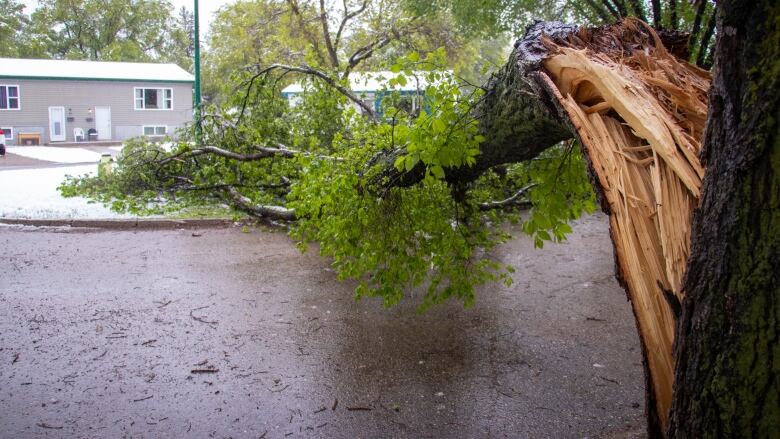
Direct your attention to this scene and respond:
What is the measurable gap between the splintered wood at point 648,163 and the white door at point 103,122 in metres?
30.9

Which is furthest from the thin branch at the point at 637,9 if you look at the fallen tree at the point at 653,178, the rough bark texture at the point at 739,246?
the rough bark texture at the point at 739,246

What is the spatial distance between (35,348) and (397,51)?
17.4 metres

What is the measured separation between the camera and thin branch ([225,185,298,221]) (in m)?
9.82

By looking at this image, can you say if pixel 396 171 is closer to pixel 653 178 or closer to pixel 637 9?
pixel 653 178

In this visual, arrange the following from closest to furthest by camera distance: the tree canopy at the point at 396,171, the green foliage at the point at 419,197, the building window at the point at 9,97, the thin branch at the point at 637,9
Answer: the green foliage at the point at 419,197
the tree canopy at the point at 396,171
the thin branch at the point at 637,9
the building window at the point at 9,97

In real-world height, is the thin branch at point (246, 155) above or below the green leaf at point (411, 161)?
below

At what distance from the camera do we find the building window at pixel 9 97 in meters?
27.3

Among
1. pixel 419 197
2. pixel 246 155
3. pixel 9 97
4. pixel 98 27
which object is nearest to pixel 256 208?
pixel 246 155

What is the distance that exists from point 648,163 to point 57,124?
31.4 meters

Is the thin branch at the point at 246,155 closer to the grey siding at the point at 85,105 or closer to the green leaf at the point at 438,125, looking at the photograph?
the green leaf at the point at 438,125

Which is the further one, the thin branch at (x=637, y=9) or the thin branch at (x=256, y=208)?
the thin branch at (x=256, y=208)

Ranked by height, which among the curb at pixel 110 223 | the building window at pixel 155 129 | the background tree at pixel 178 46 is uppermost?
the background tree at pixel 178 46

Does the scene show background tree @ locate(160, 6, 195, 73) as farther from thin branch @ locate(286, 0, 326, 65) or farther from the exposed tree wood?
the exposed tree wood

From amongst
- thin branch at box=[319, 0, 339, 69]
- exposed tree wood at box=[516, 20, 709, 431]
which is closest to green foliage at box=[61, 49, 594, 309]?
exposed tree wood at box=[516, 20, 709, 431]
